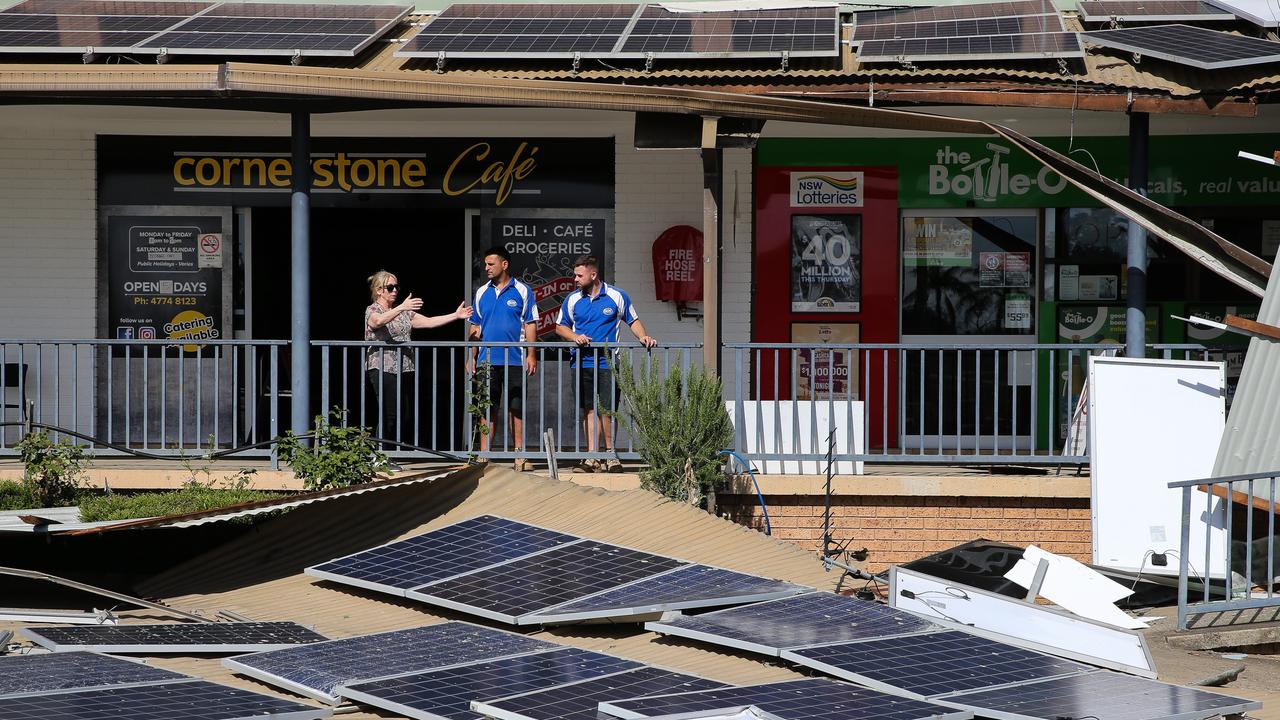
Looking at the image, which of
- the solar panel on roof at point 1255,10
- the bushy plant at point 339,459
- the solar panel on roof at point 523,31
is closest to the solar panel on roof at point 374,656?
the bushy plant at point 339,459

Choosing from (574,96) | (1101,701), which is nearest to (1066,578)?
(1101,701)

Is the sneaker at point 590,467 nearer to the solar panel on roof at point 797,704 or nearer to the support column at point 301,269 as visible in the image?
the support column at point 301,269

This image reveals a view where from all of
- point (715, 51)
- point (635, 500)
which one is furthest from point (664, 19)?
point (635, 500)

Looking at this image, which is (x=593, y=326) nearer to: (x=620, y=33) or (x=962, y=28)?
(x=620, y=33)

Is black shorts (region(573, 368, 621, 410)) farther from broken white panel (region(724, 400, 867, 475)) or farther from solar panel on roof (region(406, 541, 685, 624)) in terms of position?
solar panel on roof (region(406, 541, 685, 624))

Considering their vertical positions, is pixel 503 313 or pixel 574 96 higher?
pixel 574 96

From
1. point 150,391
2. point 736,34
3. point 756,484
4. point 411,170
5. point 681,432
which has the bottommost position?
point 756,484

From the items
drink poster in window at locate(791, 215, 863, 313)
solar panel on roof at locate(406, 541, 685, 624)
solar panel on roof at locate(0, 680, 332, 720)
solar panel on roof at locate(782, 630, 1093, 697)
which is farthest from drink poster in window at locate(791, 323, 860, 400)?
solar panel on roof at locate(0, 680, 332, 720)

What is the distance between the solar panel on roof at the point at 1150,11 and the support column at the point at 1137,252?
1491 mm

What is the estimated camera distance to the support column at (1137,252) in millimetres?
9930

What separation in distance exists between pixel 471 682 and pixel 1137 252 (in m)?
6.52

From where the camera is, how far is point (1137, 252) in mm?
10062

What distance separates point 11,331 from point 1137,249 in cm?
949

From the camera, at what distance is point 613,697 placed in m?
5.18
